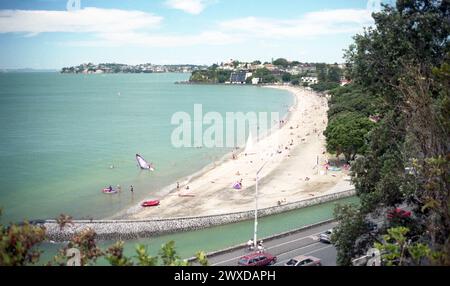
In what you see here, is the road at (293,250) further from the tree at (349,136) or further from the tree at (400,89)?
the tree at (349,136)

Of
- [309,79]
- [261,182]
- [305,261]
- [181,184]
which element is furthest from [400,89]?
[309,79]

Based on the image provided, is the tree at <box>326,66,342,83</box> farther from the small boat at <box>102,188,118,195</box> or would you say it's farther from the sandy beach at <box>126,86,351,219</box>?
the small boat at <box>102,188,118,195</box>

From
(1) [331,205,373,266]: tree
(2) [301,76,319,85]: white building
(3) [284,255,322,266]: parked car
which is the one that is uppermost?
(2) [301,76,319,85]: white building

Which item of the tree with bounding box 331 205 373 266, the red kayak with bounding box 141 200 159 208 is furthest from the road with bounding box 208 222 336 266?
the red kayak with bounding box 141 200 159 208

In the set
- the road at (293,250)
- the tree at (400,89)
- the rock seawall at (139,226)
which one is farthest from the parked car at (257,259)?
the rock seawall at (139,226)

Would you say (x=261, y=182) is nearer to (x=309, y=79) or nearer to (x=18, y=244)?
(x=18, y=244)

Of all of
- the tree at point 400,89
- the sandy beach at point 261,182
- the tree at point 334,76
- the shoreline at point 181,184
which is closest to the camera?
the tree at point 400,89

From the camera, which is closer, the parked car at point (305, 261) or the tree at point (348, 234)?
the tree at point (348, 234)
